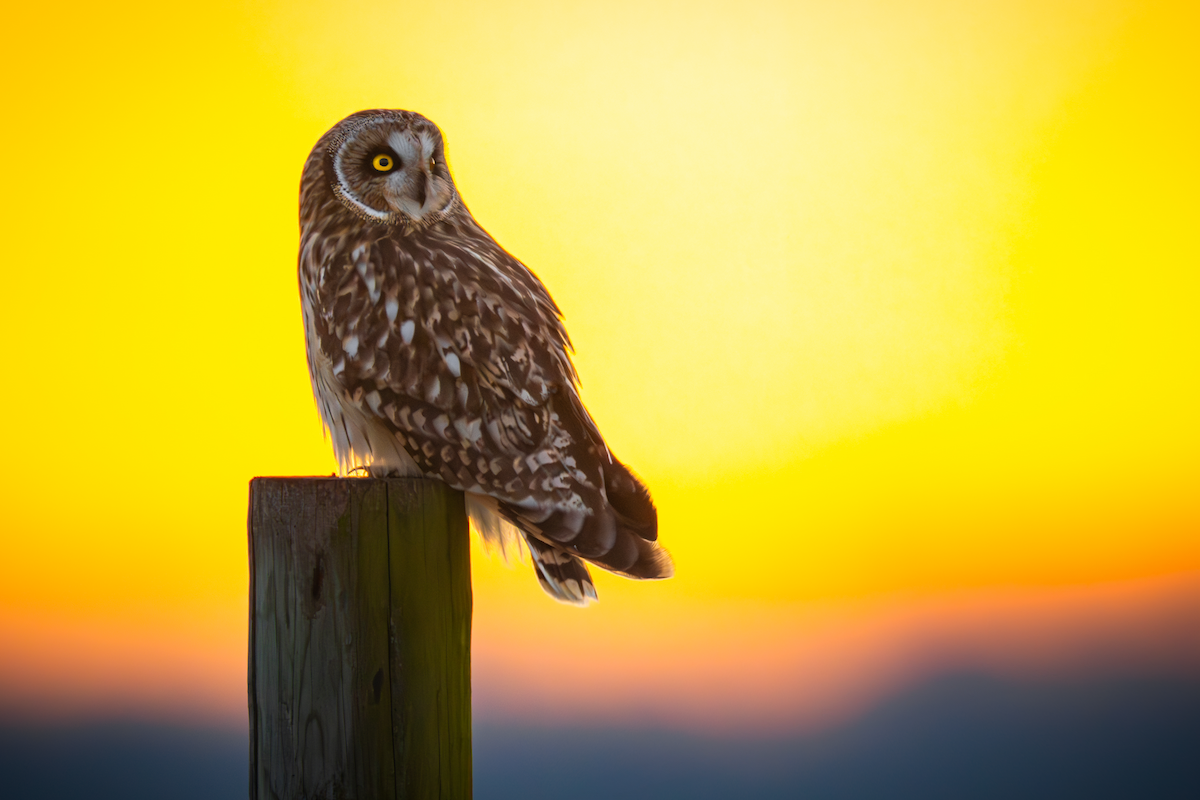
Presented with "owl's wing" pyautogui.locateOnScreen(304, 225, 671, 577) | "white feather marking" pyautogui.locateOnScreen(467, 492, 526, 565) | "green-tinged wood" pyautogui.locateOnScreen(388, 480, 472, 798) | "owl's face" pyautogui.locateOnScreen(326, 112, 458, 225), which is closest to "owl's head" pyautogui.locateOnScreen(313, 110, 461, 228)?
"owl's face" pyautogui.locateOnScreen(326, 112, 458, 225)

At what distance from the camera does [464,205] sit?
2.35 metres

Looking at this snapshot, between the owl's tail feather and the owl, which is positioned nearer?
the owl

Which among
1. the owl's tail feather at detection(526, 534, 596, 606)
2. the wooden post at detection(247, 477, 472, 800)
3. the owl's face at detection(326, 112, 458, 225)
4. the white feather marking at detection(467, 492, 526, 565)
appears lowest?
the wooden post at detection(247, 477, 472, 800)

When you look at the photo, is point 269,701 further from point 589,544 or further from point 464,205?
point 464,205

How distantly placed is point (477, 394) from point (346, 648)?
655 millimetres

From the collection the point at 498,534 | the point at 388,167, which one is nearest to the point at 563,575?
the point at 498,534

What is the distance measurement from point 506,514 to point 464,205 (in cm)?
89

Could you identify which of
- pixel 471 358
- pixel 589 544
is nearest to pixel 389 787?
pixel 589 544

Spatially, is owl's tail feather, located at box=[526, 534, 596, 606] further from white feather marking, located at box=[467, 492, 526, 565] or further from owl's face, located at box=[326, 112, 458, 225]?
owl's face, located at box=[326, 112, 458, 225]

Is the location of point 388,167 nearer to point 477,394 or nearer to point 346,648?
point 477,394

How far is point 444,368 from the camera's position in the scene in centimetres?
190

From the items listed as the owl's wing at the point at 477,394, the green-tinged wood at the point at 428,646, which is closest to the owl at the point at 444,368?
the owl's wing at the point at 477,394

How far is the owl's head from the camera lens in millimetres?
2084

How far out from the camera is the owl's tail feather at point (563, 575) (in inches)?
82.7
